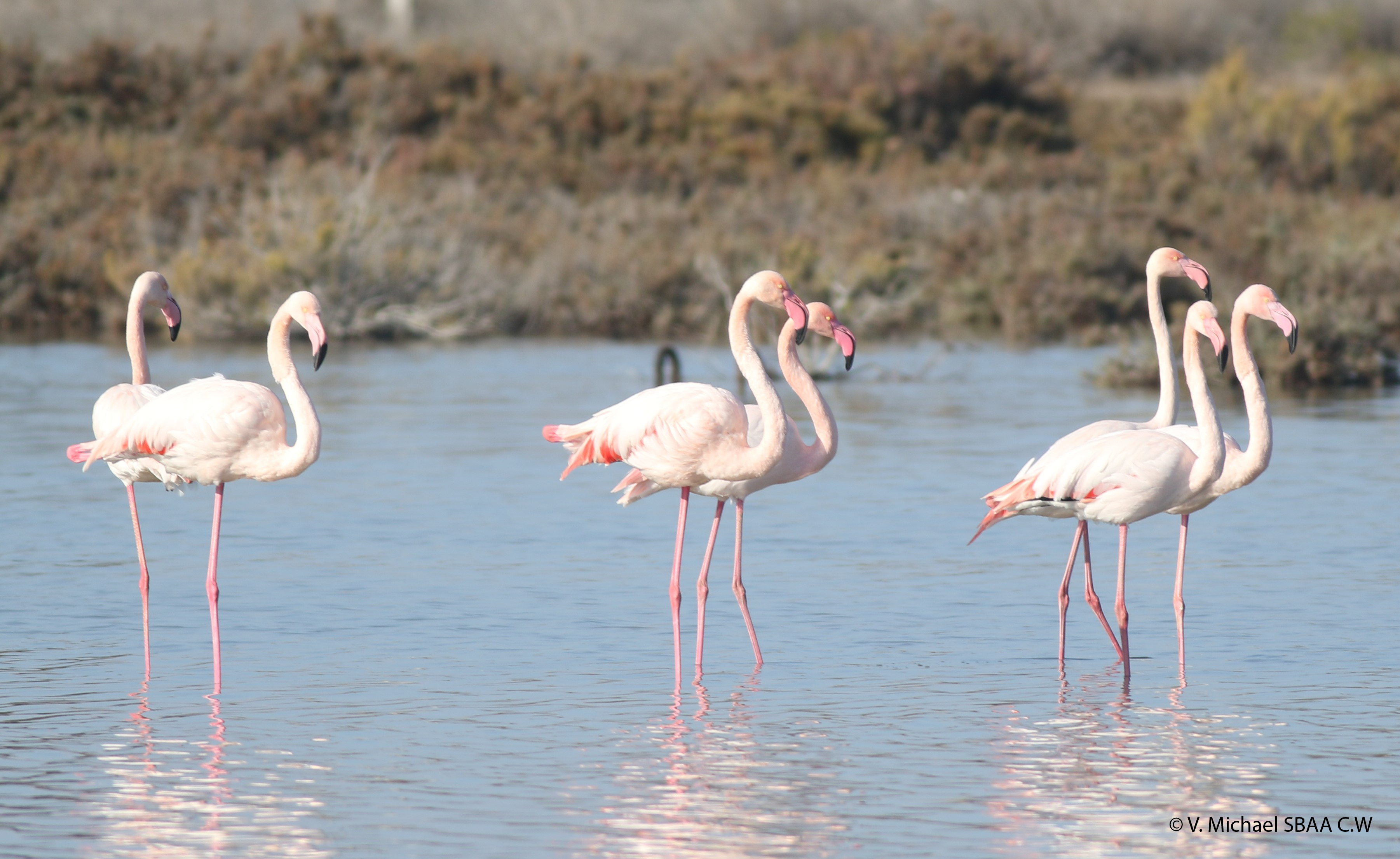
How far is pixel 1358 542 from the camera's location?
10125 mm

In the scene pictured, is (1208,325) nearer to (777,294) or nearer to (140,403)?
(777,294)

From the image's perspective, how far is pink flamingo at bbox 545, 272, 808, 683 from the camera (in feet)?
24.2

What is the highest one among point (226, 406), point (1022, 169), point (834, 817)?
Result: point (1022, 169)

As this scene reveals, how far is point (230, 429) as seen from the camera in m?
7.41

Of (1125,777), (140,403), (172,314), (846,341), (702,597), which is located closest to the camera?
(1125,777)

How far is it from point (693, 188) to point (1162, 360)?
27.4 metres

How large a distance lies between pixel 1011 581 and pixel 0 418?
997 cm

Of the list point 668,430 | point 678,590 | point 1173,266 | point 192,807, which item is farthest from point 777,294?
point 192,807

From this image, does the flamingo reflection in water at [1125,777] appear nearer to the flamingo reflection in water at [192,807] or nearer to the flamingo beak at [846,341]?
the flamingo beak at [846,341]

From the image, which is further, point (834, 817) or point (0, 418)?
point (0, 418)

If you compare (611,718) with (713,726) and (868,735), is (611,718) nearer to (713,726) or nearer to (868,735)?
(713,726)

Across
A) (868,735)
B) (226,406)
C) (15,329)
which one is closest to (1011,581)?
(868,735)

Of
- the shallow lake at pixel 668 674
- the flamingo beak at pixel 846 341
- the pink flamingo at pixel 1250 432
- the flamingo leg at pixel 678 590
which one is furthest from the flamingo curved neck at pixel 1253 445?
the flamingo leg at pixel 678 590

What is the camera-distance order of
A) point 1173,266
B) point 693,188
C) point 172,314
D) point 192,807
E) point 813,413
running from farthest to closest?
point 693,188
point 172,314
point 1173,266
point 813,413
point 192,807
